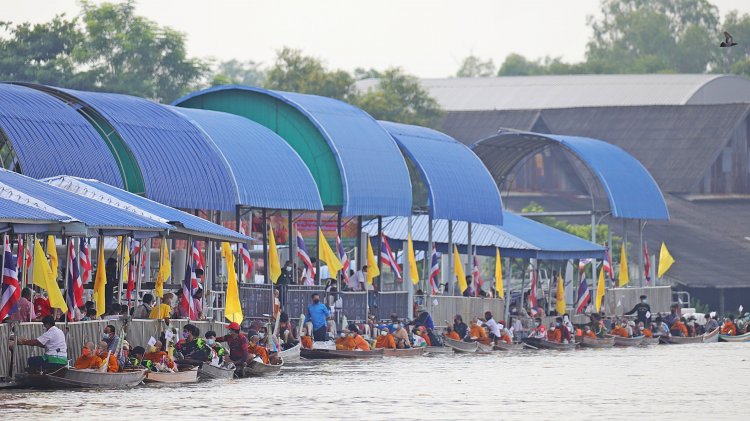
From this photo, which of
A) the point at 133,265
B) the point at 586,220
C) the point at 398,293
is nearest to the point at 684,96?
the point at 586,220

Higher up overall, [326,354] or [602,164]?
[602,164]

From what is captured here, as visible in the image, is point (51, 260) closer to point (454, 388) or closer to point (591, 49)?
point (454, 388)

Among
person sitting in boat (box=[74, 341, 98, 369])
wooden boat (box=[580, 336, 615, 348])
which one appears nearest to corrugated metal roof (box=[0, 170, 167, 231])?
person sitting in boat (box=[74, 341, 98, 369])

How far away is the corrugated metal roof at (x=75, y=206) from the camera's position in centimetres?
3322

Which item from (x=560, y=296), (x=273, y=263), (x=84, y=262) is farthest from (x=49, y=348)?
(x=560, y=296)

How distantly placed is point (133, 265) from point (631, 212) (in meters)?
30.8

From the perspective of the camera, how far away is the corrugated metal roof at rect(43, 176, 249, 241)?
122 ft

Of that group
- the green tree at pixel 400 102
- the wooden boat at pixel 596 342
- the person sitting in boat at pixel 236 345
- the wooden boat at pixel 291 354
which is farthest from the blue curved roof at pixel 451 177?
the green tree at pixel 400 102

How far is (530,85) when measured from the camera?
376ft

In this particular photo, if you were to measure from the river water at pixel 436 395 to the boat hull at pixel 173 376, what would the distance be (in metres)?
0.43

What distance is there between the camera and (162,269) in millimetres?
37000

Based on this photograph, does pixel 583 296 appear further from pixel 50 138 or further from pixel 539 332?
pixel 50 138

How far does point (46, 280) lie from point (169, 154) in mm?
13347

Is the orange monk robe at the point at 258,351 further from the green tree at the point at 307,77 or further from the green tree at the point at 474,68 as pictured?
the green tree at the point at 474,68
